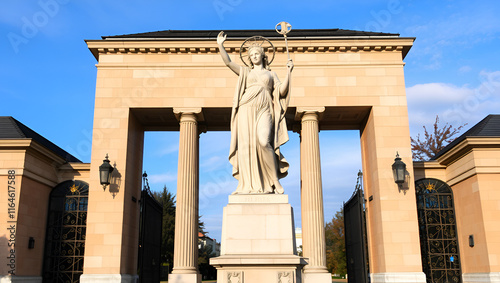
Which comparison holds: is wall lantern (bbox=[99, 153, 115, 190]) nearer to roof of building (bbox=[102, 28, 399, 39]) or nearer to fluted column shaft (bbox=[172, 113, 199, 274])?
fluted column shaft (bbox=[172, 113, 199, 274])

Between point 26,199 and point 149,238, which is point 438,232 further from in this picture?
point 26,199

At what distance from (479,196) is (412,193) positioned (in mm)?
2699

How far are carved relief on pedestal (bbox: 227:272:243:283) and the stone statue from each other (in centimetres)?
174

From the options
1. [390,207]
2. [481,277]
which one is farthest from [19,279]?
[481,277]

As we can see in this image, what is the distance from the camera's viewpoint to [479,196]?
18.5 meters

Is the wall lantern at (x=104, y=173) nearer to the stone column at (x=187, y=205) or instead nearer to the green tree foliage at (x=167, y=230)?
the stone column at (x=187, y=205)

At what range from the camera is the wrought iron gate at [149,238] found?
20.4 meters

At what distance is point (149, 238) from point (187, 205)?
3993 mm

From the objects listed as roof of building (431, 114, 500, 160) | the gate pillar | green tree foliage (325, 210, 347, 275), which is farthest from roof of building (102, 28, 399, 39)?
green tree foliage (325, 210, 347, 275)

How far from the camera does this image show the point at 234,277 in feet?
26.0

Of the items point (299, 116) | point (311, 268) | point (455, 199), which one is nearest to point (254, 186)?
point (311, 268)

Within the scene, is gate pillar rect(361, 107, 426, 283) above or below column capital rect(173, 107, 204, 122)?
below

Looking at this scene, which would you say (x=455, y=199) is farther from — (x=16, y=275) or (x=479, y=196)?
(x=16, y=275)

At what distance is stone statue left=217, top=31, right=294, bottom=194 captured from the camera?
9141 millimetres
